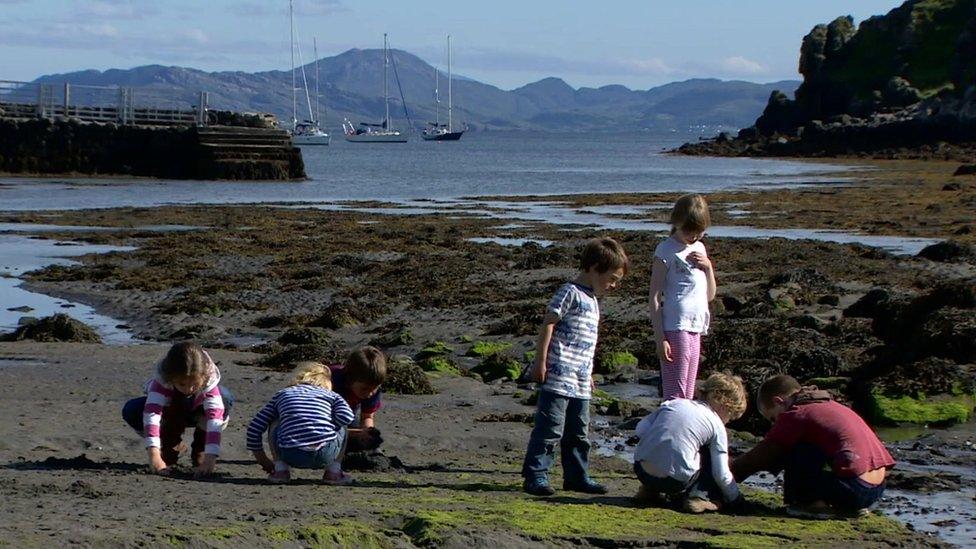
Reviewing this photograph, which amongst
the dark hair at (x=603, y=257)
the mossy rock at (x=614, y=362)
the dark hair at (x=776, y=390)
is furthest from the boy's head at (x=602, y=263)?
the mossy rock at (x=614, y=362)

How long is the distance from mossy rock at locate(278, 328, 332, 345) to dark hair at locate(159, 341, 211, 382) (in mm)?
6909

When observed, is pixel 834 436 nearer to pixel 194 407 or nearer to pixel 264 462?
pixel 264 462

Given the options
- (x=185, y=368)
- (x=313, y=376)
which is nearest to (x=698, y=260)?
(x=313, y=376)

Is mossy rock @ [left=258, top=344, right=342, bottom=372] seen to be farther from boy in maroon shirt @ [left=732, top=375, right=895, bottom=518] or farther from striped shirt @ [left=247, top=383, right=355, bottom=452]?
boy in maroon shirt @ [left=732, top=375, right=895, bottom=518]

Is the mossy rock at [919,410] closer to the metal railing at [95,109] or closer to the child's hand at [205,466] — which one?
the child's hand at [205,466]

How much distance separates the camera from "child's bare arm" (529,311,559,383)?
7680 millimetres

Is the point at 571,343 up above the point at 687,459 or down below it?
above

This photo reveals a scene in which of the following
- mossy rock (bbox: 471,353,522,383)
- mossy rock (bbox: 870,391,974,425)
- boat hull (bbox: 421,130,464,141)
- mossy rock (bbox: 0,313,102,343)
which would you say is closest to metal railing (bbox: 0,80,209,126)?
mossy rock (bbox: 0,313,102,343)

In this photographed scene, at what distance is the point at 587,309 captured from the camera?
7.88 meters

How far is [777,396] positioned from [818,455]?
0.40 metres

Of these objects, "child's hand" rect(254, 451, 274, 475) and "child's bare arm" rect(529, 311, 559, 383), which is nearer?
"child's bare arm" rect(529, 311, 559, 383)

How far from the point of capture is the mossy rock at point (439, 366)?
12.9 meters

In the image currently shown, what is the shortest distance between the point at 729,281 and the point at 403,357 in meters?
7.43

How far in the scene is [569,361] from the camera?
7867 millimetres
